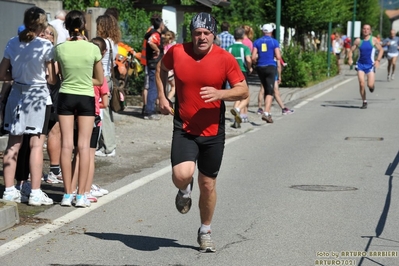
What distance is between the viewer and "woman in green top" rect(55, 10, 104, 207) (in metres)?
8.54

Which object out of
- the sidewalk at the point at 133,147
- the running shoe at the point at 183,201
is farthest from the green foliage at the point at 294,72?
the running shoe at the point at 183,201

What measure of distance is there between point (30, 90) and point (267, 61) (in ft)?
30.7

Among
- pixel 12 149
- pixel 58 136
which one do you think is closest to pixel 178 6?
pixel 58 136

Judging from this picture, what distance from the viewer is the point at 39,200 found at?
869 cm

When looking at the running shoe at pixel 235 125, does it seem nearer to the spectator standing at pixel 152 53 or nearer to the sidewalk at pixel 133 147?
the sidewalk at pixel 133 147

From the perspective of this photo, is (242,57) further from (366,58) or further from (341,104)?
(341,104)

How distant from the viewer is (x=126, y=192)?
9.55m

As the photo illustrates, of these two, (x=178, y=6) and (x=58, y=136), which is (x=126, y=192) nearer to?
(x=58, y=136)

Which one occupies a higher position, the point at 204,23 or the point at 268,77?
the point at 204,23

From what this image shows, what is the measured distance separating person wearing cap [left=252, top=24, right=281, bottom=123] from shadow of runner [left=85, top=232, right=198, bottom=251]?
10285 millimetres

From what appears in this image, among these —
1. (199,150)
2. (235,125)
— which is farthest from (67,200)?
(235,125)

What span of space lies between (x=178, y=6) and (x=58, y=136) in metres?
10.8

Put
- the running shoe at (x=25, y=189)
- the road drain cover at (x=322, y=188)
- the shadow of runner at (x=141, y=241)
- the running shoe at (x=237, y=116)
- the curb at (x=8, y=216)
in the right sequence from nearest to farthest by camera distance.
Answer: the shadow of runner at (x=141, y=241) < the curb at (x=8, y=216) < the running shoe at (x=25, y=189) < the road drain cover at (x=322, y=188) < the running shoe at (x=237, y=116)

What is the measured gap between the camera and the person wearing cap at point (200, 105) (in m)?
6.74
